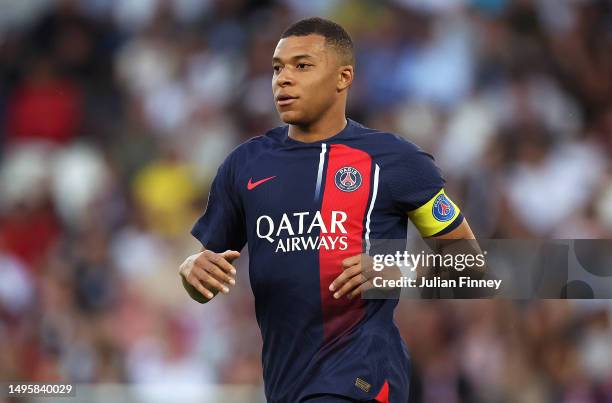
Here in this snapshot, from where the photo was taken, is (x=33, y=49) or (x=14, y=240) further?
(x=33, y=49)

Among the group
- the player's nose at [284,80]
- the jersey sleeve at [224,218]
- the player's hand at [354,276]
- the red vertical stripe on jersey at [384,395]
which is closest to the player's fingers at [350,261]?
the player's hand at [354,276]

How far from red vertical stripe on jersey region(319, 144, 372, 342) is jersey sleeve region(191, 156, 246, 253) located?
40cm

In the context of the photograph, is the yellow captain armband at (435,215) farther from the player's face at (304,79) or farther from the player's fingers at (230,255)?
the player's fingers at (230,255)

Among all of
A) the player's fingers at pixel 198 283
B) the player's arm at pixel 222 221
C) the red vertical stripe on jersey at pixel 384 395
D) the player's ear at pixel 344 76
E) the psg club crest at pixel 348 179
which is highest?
the player's ear at pixel 344 76

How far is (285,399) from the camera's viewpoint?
13.4 ft

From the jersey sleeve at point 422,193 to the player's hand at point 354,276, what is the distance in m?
0.36

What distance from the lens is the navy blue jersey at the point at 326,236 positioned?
13.2ft

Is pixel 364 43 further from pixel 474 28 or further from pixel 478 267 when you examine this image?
pixel 478 267

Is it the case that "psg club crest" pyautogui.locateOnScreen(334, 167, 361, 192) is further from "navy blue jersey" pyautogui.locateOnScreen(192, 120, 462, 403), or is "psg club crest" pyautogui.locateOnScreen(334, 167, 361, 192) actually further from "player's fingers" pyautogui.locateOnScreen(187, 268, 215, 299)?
"player's fingers" pyautogui.locateOnScreen(187, 268, 215, 299)

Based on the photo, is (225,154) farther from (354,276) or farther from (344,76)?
(354,276)

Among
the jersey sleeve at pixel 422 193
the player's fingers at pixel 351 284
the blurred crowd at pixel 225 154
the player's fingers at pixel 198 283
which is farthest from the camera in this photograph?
the blurred crowd at pixel 225 154

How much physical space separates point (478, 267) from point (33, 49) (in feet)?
23.7

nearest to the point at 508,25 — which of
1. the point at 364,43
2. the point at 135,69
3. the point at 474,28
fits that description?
the point at 474,28

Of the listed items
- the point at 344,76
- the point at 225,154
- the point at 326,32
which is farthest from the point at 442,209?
the point at 225,154
